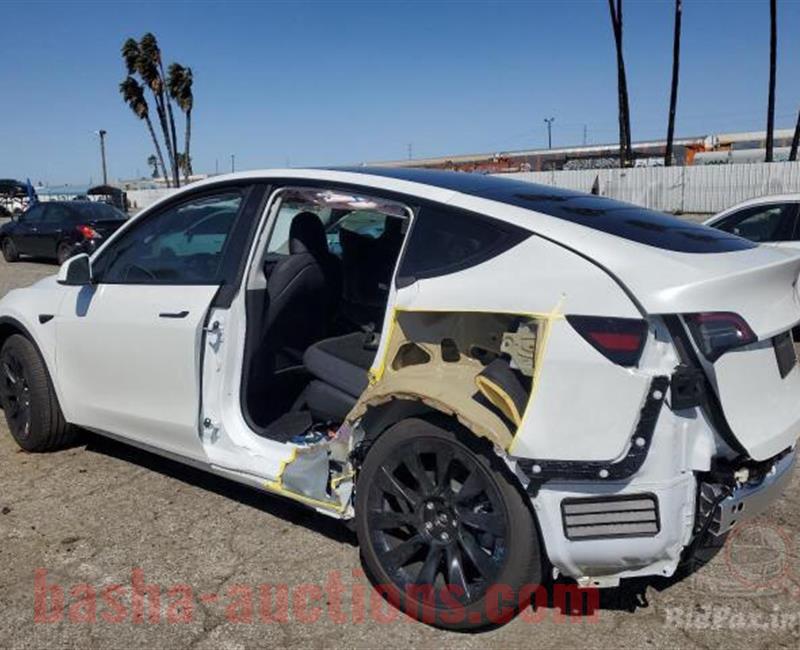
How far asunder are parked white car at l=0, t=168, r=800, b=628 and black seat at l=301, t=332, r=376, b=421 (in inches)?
0.5

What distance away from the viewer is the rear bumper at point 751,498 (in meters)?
2.55

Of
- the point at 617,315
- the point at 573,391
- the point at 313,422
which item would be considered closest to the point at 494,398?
the point at 573,391

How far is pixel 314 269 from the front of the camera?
394 centimetres

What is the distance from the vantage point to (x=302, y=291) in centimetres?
388

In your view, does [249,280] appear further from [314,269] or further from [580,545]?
[580,545]

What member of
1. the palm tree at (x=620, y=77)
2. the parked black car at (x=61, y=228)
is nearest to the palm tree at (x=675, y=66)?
the palm tree at (x=620, y=77)

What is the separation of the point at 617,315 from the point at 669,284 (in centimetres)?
19

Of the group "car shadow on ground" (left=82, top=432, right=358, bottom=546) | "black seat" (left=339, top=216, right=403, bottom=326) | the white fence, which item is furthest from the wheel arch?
the white fence

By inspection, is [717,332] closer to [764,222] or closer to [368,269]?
[368,269]

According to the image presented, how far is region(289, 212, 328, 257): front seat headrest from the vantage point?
3.96 m

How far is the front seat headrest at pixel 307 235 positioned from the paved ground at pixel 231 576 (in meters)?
1.31

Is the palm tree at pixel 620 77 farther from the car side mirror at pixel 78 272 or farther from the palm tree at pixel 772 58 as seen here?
the car side mirror at pixel 78 272

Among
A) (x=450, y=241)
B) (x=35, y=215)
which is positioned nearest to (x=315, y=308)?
(x=450, y=241)

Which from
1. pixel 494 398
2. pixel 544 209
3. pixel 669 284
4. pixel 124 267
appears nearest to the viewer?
pixel 669 284
